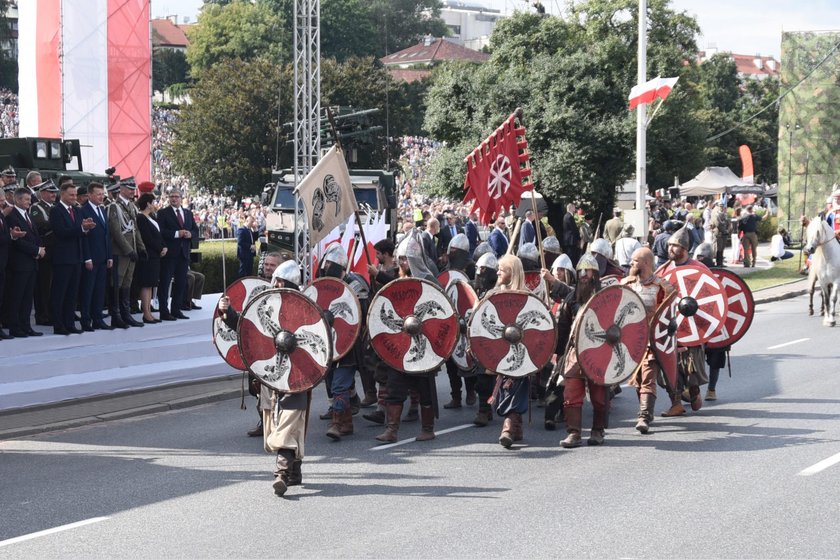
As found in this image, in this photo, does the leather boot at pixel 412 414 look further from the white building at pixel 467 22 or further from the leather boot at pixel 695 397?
the white building at pixel 467 22

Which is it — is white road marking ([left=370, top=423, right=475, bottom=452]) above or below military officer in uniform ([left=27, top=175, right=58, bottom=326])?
below

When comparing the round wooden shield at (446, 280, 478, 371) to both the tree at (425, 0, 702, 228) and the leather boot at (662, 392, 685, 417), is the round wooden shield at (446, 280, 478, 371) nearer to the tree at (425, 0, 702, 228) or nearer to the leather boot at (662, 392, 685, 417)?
the leather boot at (662, 392, 685, 417)

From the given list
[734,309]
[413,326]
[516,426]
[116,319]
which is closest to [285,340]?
[413,326]

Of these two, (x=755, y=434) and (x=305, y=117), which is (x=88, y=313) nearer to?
(x=305, y=117)

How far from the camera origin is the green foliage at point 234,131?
51375mm

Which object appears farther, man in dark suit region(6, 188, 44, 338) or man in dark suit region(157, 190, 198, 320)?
man in dark suit region(157, 190, 198, 320)

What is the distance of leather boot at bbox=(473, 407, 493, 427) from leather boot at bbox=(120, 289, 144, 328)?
471 cm

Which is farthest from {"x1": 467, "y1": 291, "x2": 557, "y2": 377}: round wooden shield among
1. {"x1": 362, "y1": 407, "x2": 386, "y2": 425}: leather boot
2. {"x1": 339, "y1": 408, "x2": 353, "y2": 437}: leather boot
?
{"x1": 362, "y1": 407, "x2": 386, "y2": 425}: leather boot

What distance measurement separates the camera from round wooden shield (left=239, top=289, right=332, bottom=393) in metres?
8.41

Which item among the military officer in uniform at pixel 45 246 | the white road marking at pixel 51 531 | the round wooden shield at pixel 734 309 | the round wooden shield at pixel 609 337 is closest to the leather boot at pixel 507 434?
the round wooden shield at pixel 609 337

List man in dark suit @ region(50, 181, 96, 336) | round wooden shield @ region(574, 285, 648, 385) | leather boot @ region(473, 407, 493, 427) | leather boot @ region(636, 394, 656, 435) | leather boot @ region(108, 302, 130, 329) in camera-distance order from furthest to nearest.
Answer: leather boot @ region(108, 302, 130, 329) → man in dark suit @ region(50, 181, 96, 336) → leather boot @ region(473, 407, 493, 427) → leather boot @ region(636, 394, 656, 435) → round wooden shield @ region(574, 285, 648, 385)

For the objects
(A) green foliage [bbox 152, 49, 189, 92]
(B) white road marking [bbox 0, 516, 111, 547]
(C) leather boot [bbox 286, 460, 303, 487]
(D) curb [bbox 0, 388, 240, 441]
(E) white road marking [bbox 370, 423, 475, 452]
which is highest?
(A) green foliage [bbox 152, 49, 189, 92]

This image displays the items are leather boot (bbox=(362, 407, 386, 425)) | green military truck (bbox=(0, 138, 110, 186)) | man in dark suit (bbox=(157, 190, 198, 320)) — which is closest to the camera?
leather boot (bbox=(362, 407, 386, 425))

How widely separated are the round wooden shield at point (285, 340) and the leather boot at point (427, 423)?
2204 mm
